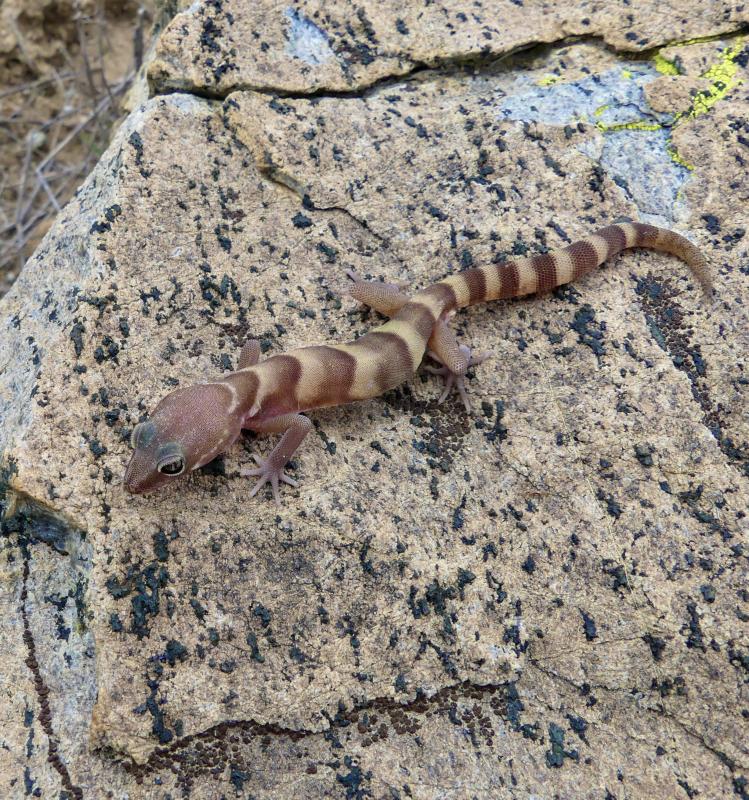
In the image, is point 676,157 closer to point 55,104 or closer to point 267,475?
point 267,475

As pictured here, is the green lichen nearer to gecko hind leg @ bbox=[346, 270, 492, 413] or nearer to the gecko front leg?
gecko hind leg @ bbox=[346, 270, 492, 413]

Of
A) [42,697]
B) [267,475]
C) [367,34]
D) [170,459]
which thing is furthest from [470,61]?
[42,697]

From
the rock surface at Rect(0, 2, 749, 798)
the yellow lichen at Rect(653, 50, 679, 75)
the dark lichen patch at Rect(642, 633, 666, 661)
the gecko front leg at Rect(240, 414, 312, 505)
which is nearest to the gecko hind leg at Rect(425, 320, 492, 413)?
the rock surface at Rect(0, 2, 749, 798)

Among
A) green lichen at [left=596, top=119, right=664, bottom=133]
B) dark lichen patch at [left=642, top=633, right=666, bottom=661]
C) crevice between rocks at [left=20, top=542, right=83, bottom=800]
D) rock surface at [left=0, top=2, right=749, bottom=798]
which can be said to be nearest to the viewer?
crevice between rocks at [left=20, top=542, right=83, bottom=800]

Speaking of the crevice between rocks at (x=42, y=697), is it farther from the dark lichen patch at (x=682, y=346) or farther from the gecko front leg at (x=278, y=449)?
the dark lichen patch at (x=682, y=346)

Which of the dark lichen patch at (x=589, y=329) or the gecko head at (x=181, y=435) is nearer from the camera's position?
the gecko head at (x=181, y=435)

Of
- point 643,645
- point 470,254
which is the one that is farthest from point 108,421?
point 643,645

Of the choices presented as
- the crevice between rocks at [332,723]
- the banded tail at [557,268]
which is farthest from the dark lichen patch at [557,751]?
the banded tail at [557,268]
